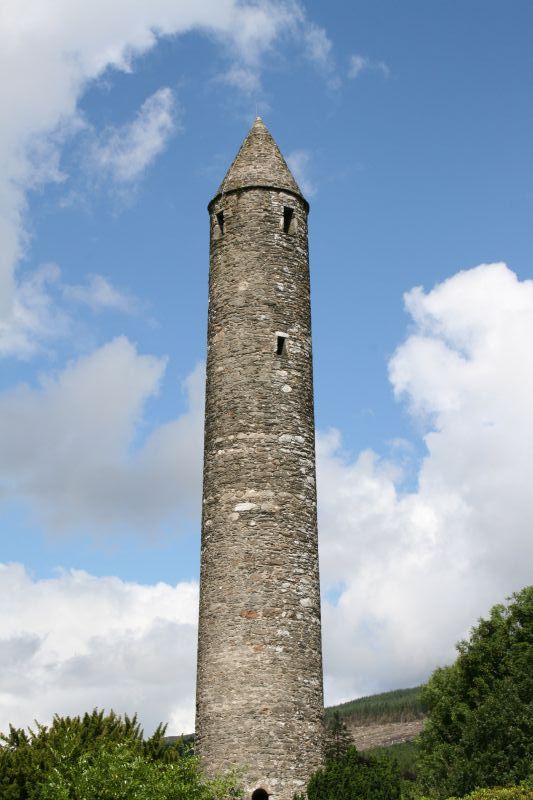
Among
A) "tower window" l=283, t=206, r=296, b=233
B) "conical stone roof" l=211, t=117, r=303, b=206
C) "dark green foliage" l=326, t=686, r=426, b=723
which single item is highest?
"dark green foliage" l=326, t=686, r=426, b=723

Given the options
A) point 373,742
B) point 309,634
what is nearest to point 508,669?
point 309,634

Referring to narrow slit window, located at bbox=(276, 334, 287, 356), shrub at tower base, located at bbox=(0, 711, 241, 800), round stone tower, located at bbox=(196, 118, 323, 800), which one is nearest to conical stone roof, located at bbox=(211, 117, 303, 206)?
round stone tower, located at bbox=(196, 118, 323, 800)

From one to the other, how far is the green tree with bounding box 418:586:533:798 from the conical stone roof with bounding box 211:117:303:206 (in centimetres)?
1506

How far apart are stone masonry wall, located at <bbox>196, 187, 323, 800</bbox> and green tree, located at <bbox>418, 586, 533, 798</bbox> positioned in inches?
344

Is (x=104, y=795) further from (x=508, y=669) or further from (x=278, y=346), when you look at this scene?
(x=508, y=669)

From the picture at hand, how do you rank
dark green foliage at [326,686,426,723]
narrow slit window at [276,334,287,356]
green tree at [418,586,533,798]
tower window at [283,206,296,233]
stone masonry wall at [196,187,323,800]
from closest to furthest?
stone masonry wall at [196,187,323,800] < narrow slit window at [276,334,287,356] < tower window at [283,206,296,233] < green tree at [418,586,533,798] < dark green foliage at [326,686,426,723]

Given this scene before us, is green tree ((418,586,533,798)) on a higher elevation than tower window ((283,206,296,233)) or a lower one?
lower

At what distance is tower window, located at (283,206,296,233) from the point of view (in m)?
23.0

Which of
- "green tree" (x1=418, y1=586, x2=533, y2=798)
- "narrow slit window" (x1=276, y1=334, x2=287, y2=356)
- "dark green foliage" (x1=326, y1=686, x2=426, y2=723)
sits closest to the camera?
→ "narrow slit window" (x1=276, y1=334, x2=287, y2=356)

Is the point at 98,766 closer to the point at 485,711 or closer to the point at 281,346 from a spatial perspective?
the point at 281,346

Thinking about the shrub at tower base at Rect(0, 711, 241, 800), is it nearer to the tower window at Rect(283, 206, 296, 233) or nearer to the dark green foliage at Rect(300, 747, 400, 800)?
the dark green foliage at Rect(300, 747, 400, 800)

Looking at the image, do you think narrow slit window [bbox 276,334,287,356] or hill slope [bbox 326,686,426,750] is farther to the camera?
hill slope [bbox 326,686,426,750]

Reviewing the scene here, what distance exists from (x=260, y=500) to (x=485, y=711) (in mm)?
11419

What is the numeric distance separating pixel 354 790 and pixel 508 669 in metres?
14.4
